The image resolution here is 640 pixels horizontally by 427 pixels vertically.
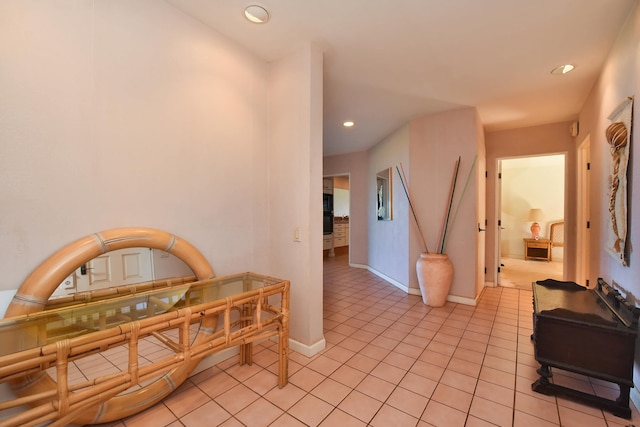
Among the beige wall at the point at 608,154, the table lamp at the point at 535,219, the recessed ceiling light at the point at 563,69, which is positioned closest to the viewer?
the beige wall at the point at 608,154

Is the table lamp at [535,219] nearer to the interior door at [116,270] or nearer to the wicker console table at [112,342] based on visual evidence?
the wicker console table at [112,342]

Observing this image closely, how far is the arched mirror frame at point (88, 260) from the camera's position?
122 cm

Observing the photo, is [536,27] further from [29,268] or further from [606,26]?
[29,268]

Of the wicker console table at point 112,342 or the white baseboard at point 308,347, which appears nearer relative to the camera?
the wicker console table at point 112,342

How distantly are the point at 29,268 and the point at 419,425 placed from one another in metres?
2.15

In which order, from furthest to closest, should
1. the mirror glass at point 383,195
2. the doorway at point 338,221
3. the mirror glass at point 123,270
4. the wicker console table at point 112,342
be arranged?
the doorway at point 338,221 < the mirror glass at point 383,195 < the mirror glass at point 123,270 < the wicker console table at point 112,342

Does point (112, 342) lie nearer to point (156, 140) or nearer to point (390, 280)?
point (156, 140)

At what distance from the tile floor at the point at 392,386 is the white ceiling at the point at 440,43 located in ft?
8.27

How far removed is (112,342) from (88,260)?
0.57 meters

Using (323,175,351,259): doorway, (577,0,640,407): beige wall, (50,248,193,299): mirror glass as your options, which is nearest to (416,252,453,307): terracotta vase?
(577,0,640,407): beige wall

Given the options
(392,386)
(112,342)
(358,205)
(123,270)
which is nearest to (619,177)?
(392,386)

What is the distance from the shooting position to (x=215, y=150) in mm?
2066

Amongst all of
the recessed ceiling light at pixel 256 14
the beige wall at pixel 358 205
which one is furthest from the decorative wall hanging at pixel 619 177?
the beige wall at pixel 358 205

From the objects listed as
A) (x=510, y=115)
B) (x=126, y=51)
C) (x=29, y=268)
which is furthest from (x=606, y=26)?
(x=29, y=268)
